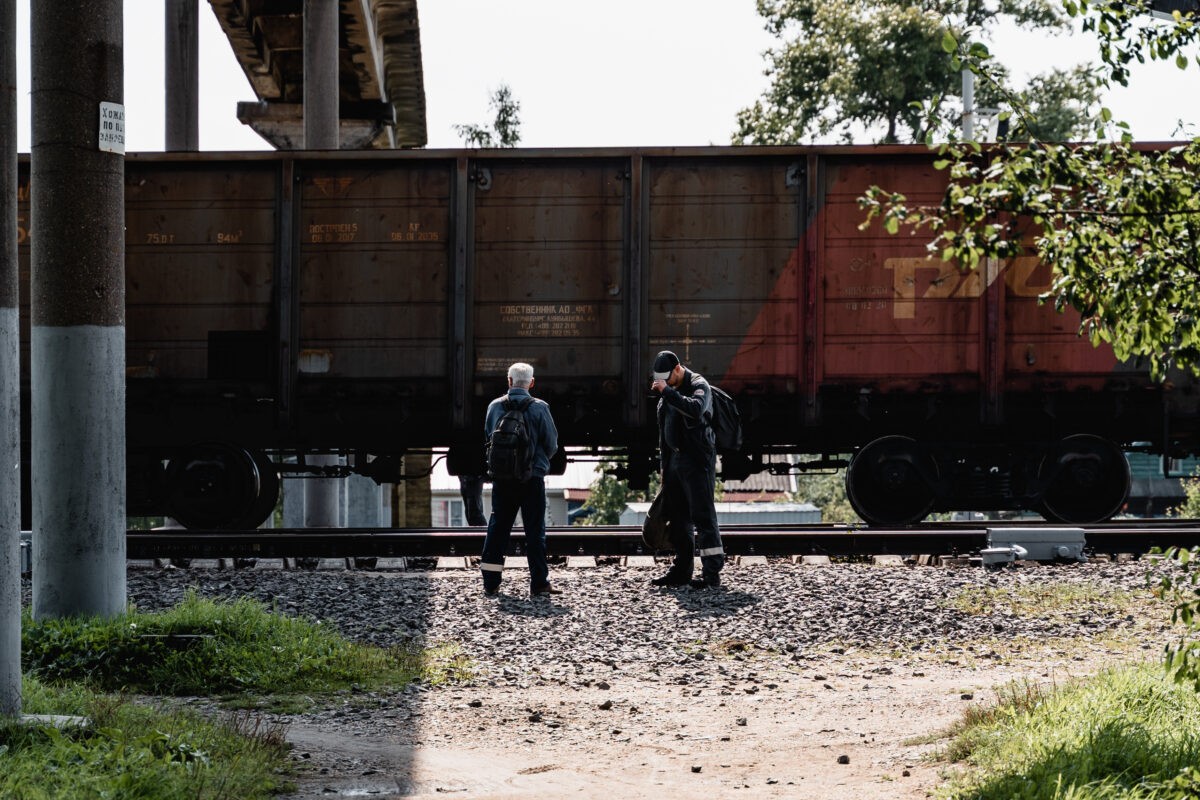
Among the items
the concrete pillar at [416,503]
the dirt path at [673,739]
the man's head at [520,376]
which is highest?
the man's head at [520,376]

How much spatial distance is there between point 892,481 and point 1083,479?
1820 mm

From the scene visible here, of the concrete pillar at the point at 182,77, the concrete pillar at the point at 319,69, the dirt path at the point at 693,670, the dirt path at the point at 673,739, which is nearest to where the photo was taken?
the dirt path at the point at 673,739

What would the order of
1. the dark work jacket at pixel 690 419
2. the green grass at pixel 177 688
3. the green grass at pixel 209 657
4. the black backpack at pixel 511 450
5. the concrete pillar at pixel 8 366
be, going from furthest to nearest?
the dark work jacket at pixel 690 419 < the black backpack at pixel 511 450 < the green grass at pixel 209 657 < the concrete pillar at pixel 8 366 < the green grass at pixel 177 688

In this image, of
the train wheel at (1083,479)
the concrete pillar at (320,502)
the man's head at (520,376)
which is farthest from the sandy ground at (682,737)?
the concrete pillar at (320,502)

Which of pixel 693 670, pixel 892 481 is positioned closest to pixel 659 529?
pixel 693 670

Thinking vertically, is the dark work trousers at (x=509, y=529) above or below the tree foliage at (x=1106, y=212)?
below

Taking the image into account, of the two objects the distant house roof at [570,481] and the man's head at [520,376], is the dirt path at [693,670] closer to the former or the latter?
the man's head at [520,376]

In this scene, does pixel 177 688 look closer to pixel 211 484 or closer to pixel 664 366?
pixel 664 366

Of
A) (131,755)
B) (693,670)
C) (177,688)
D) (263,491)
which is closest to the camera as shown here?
(131,755)

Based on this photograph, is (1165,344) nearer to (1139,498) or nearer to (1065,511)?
(1065,511)

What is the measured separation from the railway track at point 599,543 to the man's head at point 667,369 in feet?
7.32

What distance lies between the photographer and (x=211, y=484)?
12.9m

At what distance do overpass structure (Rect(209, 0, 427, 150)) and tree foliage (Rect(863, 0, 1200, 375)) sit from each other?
54.7 feet

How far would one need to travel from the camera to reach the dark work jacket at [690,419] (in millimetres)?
9352
